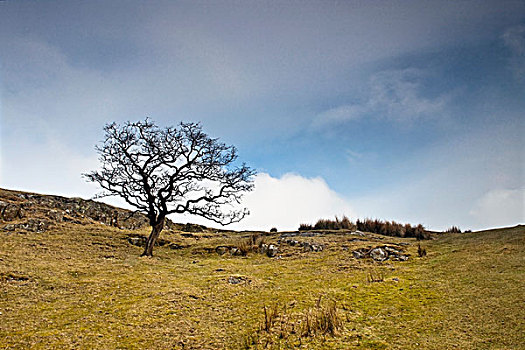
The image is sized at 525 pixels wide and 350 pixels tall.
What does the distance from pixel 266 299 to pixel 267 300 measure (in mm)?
114

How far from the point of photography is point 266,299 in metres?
10.2

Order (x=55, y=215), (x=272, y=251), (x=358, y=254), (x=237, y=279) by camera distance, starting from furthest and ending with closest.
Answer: (x=55, y=215), (x=272, y=251), (x=358, y=254), (x=237, y=279)

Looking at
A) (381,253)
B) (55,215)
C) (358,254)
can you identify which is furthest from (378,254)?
(55,215)

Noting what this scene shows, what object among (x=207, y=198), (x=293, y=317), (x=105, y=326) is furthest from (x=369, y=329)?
(x=207, y=198)

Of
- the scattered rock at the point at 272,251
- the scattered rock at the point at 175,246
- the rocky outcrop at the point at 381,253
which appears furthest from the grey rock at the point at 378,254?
the scattered rock at the point at 175,246

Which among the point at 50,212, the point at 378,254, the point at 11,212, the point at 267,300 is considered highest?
the point at 50,212

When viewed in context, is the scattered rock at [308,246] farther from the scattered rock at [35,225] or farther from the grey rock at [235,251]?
the scattered rock at [35,225]

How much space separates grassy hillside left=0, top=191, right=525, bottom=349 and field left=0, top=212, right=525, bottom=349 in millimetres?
41

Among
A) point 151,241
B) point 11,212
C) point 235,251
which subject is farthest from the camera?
point 11,212

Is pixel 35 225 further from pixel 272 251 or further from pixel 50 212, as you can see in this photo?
pixel 272 251

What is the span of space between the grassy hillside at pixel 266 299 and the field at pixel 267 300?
41 mm

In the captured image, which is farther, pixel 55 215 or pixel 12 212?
pixel 55 215

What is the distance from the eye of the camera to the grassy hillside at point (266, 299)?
7246 mm

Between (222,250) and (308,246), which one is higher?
(308,246)
